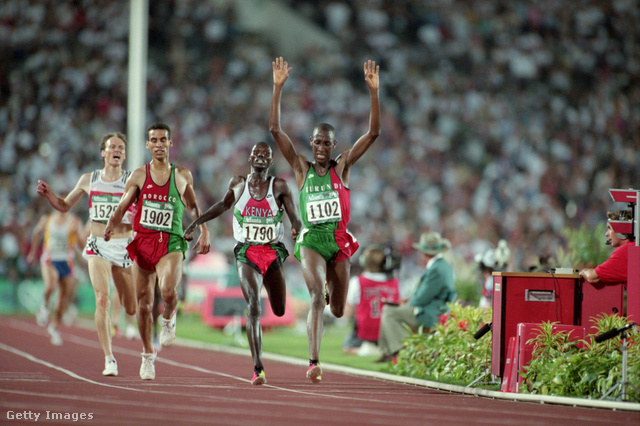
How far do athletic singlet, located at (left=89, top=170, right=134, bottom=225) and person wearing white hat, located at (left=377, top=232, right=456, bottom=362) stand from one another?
4.05 meters

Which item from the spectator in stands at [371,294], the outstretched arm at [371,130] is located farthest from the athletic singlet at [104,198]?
the spectator in stands at [371,294]

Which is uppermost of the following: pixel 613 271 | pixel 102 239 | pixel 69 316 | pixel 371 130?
pixel 371 130

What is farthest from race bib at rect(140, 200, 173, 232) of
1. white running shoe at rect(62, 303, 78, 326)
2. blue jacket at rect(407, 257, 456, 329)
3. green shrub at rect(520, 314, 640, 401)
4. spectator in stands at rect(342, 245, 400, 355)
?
white running shoe at rect(62, 303, 78, 326)

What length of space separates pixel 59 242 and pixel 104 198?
22.0 feet

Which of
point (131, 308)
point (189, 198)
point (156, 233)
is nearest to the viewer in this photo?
point (156, 233)

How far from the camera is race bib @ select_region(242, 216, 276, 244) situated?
965cm

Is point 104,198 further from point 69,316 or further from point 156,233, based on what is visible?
point 69,316

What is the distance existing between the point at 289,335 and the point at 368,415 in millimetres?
12846

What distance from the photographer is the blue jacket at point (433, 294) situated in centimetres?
1237

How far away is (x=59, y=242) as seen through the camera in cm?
1702

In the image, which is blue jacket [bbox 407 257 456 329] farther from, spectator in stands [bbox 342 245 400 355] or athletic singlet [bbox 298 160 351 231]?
athletic singlet [bbox 298 160 351 231]

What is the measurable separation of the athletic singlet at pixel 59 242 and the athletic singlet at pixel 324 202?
28.2 feet

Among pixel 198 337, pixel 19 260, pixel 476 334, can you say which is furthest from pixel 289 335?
pixel 476 334

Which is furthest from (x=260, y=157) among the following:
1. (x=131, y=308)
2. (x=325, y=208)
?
(x=131, y=308)
